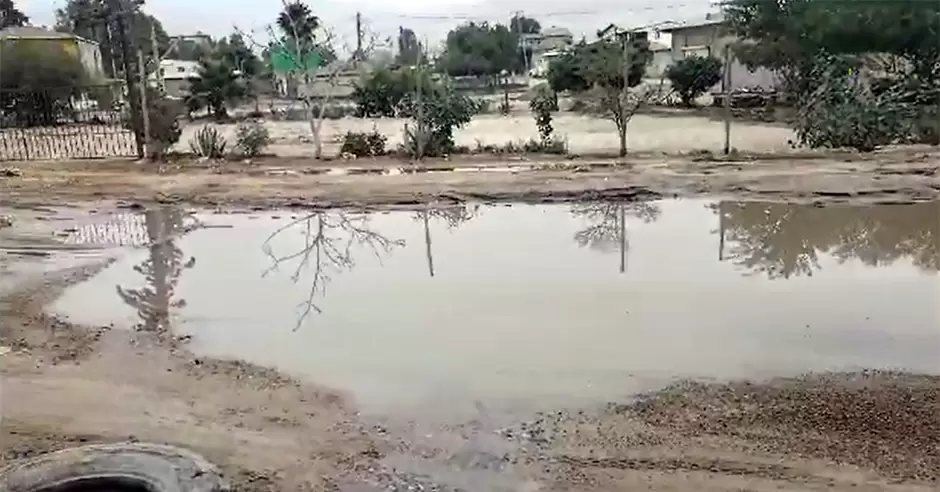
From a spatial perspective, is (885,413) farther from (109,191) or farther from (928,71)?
(928,71)

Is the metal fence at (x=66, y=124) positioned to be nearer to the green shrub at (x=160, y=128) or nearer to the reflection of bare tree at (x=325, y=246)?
the green shrub at (x=160, y=128)

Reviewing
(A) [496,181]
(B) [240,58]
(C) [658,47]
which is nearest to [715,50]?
(C) [658,47]

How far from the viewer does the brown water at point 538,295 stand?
242 inches

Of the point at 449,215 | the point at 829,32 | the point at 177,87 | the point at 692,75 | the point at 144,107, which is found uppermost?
the point at 829,32

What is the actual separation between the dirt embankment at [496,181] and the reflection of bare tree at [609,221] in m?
0.52

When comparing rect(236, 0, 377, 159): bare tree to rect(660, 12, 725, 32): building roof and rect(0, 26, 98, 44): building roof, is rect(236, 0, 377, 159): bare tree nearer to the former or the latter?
rect(0, 26, 98, 44): building roof

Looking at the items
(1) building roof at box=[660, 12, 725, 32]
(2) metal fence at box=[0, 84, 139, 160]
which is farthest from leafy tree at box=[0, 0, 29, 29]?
(1) building roof at box=[660, 12, 725, 32]

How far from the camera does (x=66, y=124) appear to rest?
23375mm

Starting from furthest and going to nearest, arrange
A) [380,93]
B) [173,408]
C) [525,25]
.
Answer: [525,25], [380,93], [173,408]

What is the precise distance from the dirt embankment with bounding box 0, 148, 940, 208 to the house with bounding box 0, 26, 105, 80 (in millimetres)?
17415

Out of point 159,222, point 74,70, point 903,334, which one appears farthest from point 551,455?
point 74,70

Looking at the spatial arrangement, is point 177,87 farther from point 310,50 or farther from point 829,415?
point 829,415

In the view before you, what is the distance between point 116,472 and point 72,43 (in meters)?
32.0

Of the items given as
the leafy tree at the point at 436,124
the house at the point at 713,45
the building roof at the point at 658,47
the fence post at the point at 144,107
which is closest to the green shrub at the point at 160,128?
the fence post at the point at 144,107
